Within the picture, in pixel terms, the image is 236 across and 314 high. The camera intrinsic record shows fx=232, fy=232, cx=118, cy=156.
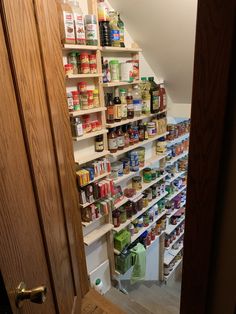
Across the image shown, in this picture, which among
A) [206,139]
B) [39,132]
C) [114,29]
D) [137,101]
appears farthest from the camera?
[137,101]

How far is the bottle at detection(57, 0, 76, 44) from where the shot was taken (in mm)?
1392

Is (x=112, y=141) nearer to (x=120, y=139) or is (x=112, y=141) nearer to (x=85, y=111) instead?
(x=120, y=139)

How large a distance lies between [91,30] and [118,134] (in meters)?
0.82

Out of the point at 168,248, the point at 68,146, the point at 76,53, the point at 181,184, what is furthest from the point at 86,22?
the point at 168,248

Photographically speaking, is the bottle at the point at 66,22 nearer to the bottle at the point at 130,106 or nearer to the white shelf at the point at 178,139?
the bottle at the point at 130,106

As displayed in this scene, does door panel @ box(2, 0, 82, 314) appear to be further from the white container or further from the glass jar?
the white container

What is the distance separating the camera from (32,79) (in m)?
0.73

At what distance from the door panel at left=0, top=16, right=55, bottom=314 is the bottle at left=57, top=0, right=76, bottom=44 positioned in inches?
38.4

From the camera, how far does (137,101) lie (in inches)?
81.9

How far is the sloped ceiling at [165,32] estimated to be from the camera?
168cm

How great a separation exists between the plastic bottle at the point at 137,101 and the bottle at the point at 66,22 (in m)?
0.79

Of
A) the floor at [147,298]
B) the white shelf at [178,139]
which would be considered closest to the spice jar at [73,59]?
the white shelf at [178,139]

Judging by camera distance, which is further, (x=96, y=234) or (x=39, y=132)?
(x=96, y=234)

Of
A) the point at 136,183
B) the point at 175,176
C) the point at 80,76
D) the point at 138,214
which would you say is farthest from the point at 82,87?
the point at 175,176
